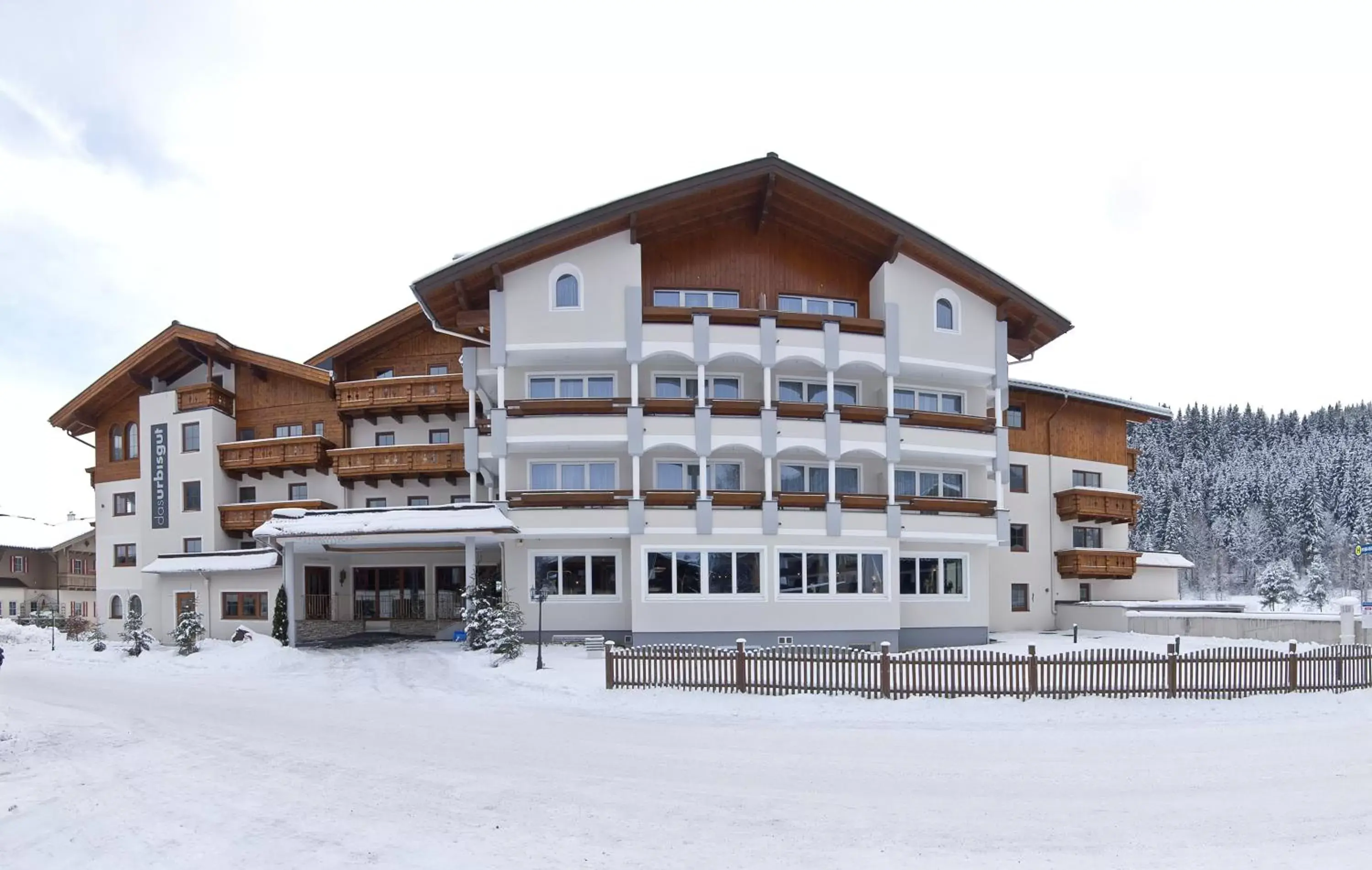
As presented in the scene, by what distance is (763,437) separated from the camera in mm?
29141


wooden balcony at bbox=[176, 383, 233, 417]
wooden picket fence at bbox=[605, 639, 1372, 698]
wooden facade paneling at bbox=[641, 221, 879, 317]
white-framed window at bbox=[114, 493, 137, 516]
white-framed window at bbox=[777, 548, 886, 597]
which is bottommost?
wooden picket fence at bbox=[605, 639, 1372, 698]

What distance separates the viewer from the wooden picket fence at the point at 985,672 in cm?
1845

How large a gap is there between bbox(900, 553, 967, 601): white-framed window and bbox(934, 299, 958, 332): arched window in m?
8.70

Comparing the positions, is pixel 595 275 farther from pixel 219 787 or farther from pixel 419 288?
pixel 219 787

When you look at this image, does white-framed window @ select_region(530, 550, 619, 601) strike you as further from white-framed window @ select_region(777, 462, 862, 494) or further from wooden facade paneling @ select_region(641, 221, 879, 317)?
wooden facade paneling @ select_region(641, 221, 879, 317)

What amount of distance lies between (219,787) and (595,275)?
21.2m

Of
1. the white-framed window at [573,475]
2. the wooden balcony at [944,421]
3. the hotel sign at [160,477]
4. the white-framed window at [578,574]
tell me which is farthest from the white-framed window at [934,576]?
the hotel sign at [160,477]

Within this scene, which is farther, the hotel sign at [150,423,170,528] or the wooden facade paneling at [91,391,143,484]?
Answer: the wooden facade paneling at [91,391,143,484]

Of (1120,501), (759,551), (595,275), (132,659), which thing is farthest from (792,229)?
(132,659)

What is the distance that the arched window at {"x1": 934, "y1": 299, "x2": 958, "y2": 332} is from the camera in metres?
32.3

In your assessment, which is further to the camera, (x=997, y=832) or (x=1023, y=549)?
(x=1023, y=549)

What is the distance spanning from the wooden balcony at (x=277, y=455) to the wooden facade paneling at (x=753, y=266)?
54.4 ft

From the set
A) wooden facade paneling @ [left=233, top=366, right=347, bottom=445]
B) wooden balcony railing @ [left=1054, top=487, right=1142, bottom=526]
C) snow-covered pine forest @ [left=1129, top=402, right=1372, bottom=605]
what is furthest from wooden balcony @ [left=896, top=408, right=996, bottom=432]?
snow-covered pine forest @ [left=1129, top=402, right=1372, bottom=605]

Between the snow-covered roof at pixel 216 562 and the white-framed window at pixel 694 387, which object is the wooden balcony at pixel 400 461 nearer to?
the snow-covered roof at pixel 216 562
